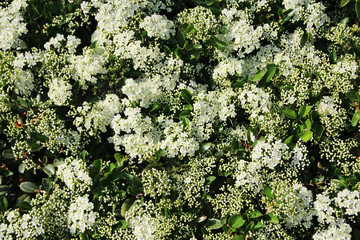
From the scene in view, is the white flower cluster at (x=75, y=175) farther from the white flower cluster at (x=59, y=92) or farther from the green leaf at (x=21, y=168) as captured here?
the white flower cluster at (x=59, y=92)

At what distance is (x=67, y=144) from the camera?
12.8ft

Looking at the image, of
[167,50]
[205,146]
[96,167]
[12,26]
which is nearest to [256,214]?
[205,146]

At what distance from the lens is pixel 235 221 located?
3693 mm

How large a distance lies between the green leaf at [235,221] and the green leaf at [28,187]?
2.28m

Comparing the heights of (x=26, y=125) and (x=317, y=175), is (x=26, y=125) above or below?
above

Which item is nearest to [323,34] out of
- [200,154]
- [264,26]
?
[264,26]

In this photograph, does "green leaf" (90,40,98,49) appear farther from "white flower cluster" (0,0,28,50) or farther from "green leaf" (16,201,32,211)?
"green leaf" (16,201,32,211)

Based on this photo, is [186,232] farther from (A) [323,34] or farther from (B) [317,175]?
(A) [323,34]

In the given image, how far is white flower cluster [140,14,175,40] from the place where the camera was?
166 inches

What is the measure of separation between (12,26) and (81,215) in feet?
8.14

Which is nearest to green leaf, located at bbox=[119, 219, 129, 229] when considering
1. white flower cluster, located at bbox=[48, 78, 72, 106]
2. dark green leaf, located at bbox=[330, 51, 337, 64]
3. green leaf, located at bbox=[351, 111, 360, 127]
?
white flower cluster, located at bbox=[48, 78, 72, 106]

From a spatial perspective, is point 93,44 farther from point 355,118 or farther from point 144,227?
point 355,118

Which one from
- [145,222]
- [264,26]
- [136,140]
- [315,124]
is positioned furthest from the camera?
[264,26]

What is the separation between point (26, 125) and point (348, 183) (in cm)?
389
